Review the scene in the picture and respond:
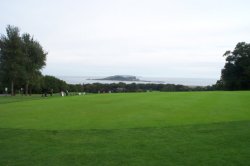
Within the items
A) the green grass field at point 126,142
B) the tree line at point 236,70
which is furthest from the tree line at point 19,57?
the green grass field at point 126,142

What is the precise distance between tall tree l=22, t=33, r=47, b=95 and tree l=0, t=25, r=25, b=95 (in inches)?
57.8

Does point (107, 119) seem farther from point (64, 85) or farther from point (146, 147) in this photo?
point (64, 85)

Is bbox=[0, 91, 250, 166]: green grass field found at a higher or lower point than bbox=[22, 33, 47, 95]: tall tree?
lower

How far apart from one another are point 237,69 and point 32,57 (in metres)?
39.5

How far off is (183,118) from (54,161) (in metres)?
7.91

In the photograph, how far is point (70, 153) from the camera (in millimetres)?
8406

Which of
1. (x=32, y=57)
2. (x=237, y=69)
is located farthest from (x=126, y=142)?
(x=237, y=69)

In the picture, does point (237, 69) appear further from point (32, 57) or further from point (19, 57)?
point (19, 57)

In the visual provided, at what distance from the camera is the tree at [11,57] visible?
163 feet

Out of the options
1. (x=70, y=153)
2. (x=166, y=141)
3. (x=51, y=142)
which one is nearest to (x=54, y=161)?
(x=70, y=153)

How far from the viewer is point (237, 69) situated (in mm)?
70062

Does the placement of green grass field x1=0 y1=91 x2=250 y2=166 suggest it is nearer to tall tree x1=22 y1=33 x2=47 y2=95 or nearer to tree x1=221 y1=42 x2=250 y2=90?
tall tree x1=22 y1=33 x2=47 y2=95

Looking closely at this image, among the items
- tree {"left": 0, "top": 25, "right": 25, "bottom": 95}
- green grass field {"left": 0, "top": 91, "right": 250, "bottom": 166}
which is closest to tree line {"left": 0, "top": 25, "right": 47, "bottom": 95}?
tree {"left": 0, "top": 25, "right": 25, "bottom": 95}

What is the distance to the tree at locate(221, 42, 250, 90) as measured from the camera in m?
66.5
